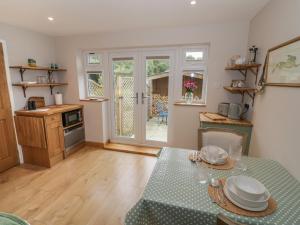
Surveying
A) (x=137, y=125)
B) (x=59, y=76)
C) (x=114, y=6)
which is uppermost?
(x=114, y=6)

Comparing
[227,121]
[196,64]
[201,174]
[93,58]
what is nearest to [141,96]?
[196,64]

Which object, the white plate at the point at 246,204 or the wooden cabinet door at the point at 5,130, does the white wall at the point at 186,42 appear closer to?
the wooden cabinet door at the point at 5,130

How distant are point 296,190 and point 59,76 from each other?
409cm

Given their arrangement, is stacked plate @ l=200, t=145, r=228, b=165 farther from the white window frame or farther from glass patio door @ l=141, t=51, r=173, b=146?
glass patio door @ l=141, t=51, r=173, b=146

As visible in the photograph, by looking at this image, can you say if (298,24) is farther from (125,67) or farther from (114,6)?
(125,67)

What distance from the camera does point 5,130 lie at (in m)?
2.74

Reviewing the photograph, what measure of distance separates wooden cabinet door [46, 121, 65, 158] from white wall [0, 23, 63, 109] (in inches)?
28.0

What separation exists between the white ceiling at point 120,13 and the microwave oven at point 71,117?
151 cm

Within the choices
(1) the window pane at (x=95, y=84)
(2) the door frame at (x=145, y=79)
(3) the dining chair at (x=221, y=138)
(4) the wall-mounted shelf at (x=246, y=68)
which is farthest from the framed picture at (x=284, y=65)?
(1) the window pane at (x=95, y=84)

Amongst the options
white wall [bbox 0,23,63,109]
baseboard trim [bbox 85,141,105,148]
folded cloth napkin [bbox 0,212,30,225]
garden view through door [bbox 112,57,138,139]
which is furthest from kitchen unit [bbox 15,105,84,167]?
folded cloth napkin [bbox 0,212,30,225]

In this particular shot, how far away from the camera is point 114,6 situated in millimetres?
2074

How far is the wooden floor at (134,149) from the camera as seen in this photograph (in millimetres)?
3363

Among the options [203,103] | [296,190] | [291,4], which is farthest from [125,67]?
[296,190]

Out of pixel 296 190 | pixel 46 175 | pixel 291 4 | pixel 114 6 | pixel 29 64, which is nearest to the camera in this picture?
pixel 296 190
